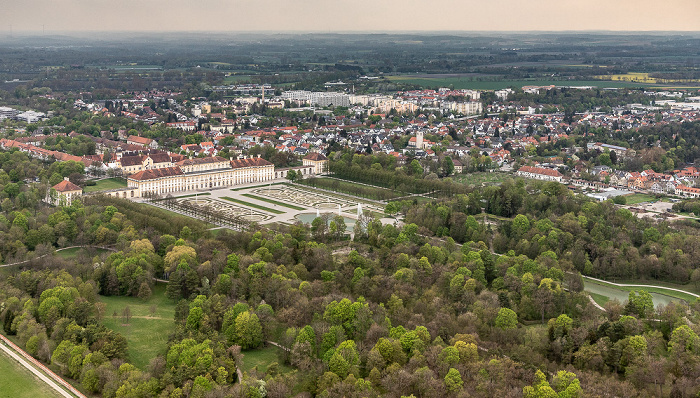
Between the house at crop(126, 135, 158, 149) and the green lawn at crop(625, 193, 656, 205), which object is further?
the house at crop(126, 135, 158, 149)

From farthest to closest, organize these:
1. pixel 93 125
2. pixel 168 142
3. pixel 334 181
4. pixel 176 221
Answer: pixel 93 125 → pixel 168 142 → pixel 334 181 → pixel 176 221

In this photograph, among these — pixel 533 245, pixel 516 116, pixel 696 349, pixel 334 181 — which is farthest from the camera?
pixel 516 116

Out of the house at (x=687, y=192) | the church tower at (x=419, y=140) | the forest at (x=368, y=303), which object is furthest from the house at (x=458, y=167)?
the forest at (x=368, y=303)

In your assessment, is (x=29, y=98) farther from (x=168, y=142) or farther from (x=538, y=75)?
(x=538, y=75)

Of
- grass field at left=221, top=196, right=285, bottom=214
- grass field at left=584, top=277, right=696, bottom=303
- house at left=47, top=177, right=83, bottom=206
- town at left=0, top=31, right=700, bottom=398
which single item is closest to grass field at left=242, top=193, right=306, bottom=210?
town at left=0, top=31, right=700, bottom=398

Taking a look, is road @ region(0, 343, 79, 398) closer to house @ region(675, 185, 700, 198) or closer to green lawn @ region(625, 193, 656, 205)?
green lawn @ region(625, 193, 656, 205)

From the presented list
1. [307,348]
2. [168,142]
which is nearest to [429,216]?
[307,348]

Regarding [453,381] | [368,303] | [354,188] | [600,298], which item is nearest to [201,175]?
[354,188]
